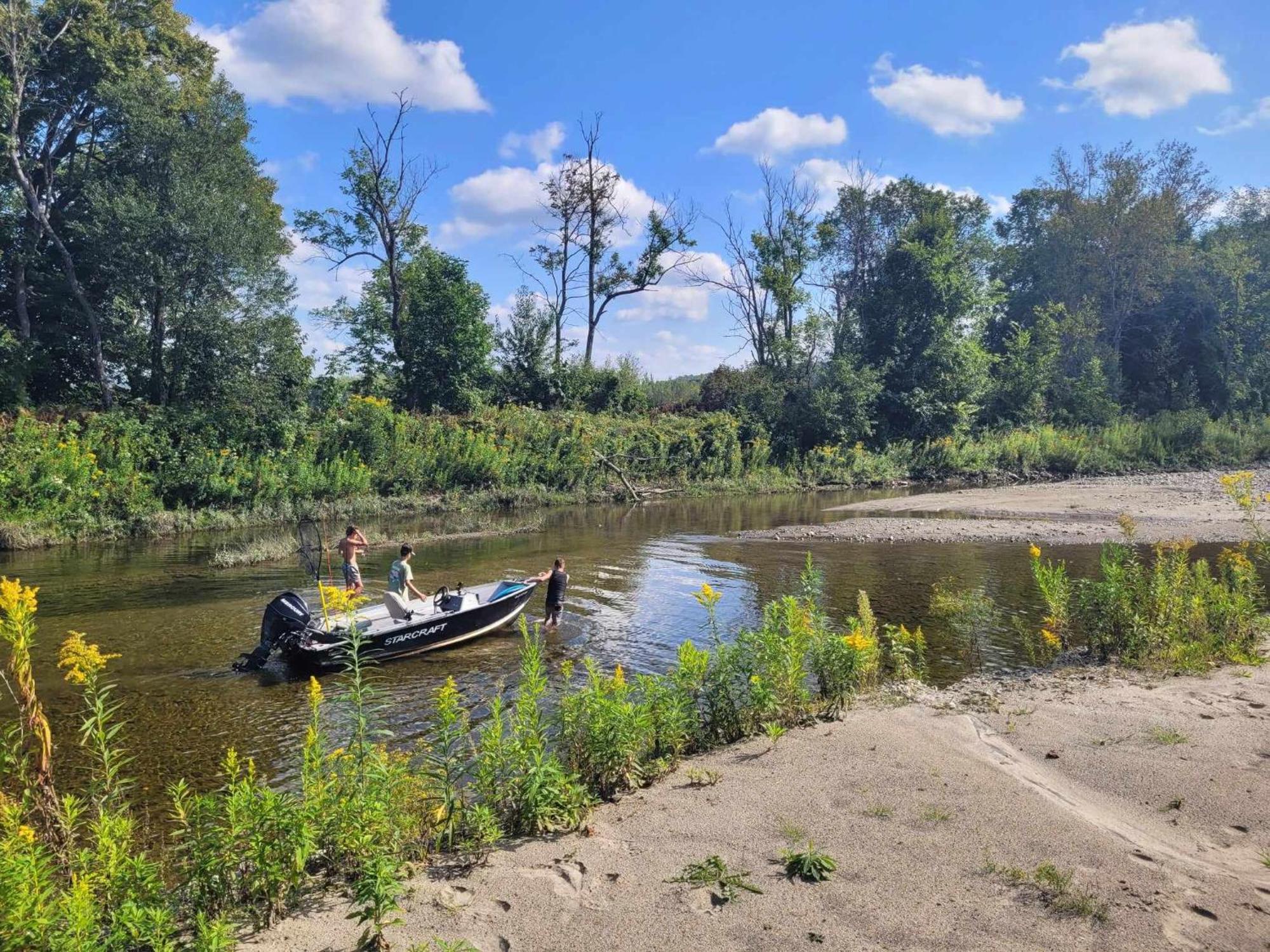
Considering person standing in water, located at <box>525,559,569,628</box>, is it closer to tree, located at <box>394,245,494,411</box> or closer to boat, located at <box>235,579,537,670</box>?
boat, located at <box>235,579,537,670</box>

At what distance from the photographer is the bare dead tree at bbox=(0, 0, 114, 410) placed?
26.3 meters

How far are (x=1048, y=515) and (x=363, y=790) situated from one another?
982 inches

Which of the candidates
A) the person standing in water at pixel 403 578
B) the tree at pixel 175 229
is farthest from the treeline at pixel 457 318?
the person standing in water at pixel 403 578

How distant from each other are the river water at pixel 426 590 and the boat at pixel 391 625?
28cm

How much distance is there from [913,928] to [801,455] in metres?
38.8

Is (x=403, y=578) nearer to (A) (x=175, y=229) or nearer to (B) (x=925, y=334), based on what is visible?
(A) (x=175, y=229)

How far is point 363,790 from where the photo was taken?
4.64m

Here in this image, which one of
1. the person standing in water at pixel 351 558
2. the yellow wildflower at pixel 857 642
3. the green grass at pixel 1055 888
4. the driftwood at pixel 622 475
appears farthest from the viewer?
the driftwood at pixel 622 475

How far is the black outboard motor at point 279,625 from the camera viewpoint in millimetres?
10180

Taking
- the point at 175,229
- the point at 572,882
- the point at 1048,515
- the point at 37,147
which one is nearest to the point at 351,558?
the point at 572,882

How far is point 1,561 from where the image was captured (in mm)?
18188

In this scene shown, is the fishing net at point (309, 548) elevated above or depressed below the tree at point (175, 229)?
below

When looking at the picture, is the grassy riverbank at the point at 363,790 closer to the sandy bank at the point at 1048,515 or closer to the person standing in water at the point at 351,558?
the person standing in water at the point at 351,558

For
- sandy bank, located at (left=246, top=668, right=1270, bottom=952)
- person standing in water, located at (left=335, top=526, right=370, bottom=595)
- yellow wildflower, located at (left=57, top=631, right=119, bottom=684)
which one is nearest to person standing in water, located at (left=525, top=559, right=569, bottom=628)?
person standing in water, located at (left=335, top=526, right=370, bottom=595)
